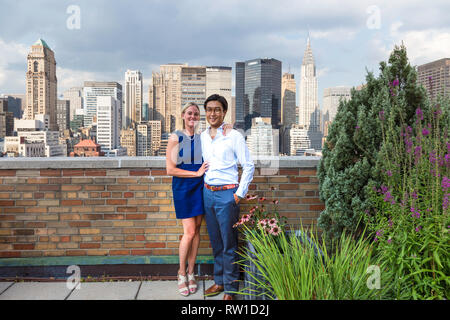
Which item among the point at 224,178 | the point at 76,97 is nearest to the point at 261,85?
the point at 224,178

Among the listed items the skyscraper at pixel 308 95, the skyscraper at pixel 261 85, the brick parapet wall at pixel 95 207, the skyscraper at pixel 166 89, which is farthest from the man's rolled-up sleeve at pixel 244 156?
the skyscraper at pixel 308 95

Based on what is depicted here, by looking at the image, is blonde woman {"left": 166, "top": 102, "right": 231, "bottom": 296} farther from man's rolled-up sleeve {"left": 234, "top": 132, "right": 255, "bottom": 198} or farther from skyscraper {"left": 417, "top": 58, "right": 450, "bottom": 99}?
skyscraper {"left": 417, "top": 58, "right": 450, "bottom": 99}

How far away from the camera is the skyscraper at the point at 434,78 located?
9.31ft

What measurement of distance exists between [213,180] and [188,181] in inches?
12.5

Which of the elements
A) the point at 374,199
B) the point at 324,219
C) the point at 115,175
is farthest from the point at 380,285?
the point at 115,175

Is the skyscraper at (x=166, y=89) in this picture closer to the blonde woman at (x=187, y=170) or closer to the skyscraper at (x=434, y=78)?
the blonde woman at (x=187, y=170)

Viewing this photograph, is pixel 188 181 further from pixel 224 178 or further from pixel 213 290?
pixel 213 290

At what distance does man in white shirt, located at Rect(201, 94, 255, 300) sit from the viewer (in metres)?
2.96

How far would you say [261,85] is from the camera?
8156 millimetres

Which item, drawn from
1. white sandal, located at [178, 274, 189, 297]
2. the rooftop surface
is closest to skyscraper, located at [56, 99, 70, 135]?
the rooftop surface

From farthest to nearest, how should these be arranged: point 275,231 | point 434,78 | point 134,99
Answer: point 134,99 < point 275,231 < point 434,78

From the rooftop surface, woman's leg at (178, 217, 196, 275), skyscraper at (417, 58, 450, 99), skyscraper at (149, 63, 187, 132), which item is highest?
skyscraper at (149, 63, 187, 132)

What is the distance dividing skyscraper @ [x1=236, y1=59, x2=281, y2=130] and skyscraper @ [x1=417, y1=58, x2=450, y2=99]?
10.6 ft

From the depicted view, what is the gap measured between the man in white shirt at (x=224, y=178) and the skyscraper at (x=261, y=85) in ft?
10.5
